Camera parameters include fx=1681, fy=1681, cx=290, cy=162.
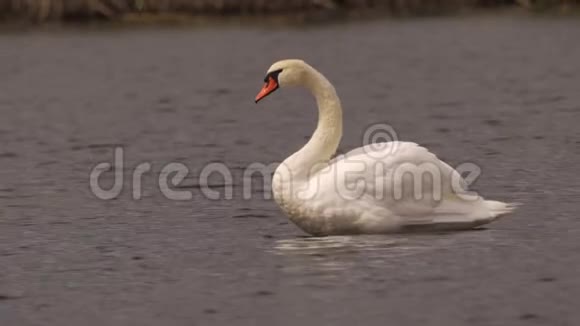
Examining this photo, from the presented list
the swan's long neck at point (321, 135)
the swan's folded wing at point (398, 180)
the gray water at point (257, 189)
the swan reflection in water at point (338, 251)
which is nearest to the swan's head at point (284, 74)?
the swan's long neck at point (321, 135)

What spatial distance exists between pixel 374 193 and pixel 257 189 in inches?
157

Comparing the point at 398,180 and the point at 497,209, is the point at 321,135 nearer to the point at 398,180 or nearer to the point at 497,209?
the point at 398,180

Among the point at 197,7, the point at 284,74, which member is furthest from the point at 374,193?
the point at 197,7

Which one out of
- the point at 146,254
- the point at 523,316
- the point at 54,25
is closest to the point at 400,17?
the point at 54,25

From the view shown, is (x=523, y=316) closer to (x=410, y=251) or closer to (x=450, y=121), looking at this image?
(x=410, y=251)

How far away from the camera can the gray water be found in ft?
38.8

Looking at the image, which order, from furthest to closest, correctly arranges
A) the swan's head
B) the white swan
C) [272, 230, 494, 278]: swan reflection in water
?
the swan's head < the white swan < [272, 230, 494, 278]: swan reflection in water

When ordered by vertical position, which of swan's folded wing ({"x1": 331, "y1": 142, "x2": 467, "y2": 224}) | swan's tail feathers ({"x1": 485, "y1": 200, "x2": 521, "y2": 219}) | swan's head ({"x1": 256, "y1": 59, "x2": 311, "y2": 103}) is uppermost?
swan's head ({"x1": 256, "y1": 59, "x2": 311, "y2": 103})

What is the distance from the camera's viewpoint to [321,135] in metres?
14.4

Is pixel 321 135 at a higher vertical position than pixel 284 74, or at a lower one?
lower

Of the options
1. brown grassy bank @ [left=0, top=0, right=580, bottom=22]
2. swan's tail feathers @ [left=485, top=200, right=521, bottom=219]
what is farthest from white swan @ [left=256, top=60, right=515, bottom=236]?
brown grassy bank @ [left=0, top=0, right=580, bottom=22]

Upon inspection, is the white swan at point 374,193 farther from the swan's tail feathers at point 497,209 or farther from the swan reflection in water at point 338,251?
the swan reflection in water at point 338,251

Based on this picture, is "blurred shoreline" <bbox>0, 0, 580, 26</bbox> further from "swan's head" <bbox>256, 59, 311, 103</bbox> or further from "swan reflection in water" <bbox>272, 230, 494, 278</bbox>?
"swan reflection in water" <bbox>272, 230, 494, 278</bbox>

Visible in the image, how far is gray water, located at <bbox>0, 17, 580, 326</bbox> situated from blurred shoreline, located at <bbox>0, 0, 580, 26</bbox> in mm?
2342
